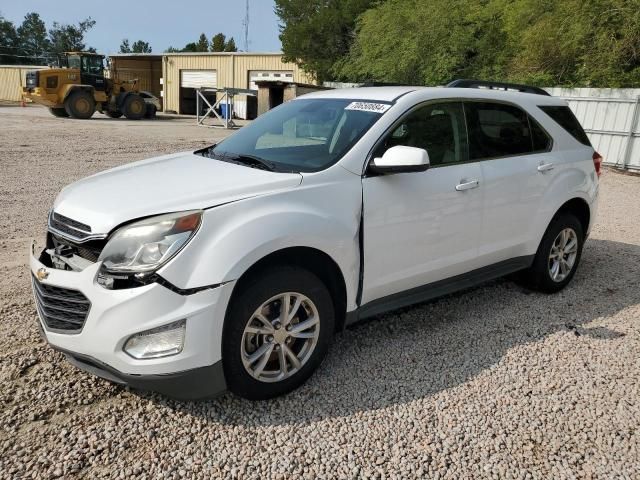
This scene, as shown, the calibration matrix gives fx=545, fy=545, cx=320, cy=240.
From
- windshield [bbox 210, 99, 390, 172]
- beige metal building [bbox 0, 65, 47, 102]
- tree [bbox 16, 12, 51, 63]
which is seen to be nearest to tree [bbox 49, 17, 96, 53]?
tree [bbox 16, 12, 51, 63]

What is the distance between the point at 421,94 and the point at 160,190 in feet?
6.24

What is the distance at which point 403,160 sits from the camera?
323cm

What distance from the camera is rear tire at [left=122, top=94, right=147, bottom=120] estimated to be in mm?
27125

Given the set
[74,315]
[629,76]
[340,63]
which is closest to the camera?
[74,315]

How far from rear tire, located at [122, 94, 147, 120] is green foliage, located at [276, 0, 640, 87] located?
30.2ft

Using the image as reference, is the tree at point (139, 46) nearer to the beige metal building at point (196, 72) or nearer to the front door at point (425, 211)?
the beige metal building at point (196, 72)

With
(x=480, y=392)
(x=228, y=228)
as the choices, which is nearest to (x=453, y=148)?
(x=480, y=392)

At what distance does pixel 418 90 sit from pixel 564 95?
14660 millimetres

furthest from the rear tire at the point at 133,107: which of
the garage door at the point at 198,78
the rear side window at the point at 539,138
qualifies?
the rear side window at the point at 539,138

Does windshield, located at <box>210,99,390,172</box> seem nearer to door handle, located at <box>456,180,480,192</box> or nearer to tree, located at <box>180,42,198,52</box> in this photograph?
door handle, located at <box>456,180,480,192</box>

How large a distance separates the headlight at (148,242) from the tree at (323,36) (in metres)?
28.1

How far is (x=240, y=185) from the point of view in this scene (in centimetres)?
298

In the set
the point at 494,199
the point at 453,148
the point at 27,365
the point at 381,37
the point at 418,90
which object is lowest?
the point at 27,365

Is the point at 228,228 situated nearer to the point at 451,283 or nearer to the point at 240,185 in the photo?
the point at 240,185
